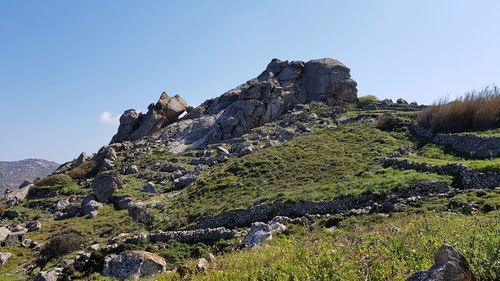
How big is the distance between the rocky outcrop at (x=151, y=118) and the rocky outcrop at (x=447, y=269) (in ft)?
236

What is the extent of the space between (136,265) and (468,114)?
31725 mm

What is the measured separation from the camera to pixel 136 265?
16.1 meters

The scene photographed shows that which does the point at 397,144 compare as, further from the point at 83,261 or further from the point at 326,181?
the point at 83,261

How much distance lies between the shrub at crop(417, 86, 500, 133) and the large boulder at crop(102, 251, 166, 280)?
2951 cm

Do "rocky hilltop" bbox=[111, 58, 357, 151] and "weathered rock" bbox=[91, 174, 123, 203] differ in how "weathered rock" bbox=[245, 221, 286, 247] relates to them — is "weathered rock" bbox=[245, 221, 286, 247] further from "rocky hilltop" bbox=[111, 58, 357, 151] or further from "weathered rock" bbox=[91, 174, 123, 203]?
"rocky hilltop" bbox=[111, 58, 357, 151]

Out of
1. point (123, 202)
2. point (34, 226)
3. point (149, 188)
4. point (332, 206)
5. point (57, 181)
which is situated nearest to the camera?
point (332, 206)

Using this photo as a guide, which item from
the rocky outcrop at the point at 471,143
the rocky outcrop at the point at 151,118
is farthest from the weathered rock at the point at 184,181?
the rocky outcrop at the point at 151,118

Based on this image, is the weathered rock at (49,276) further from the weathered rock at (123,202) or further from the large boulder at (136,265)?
the weathered rock at (123,202)

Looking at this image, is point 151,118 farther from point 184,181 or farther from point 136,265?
point 136,265

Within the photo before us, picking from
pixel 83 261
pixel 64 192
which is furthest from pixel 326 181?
pixel 64 192

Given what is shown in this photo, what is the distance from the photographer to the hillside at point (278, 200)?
25.1 ft

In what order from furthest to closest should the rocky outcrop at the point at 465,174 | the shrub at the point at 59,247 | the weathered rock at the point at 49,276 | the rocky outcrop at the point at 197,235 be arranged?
the shrub at the point at 59,247 → the rocky outcrop at the point at 197,235 → the rocky outcrop at the point at 465,174 → the weathered rock at the point at 49,276

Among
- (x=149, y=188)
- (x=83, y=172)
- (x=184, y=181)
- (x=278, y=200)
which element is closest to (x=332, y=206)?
(x=278, y=200)

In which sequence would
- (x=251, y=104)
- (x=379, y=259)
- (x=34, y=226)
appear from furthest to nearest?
(x=251, y=104), (x=34, y=226), (x=379, y=259)
